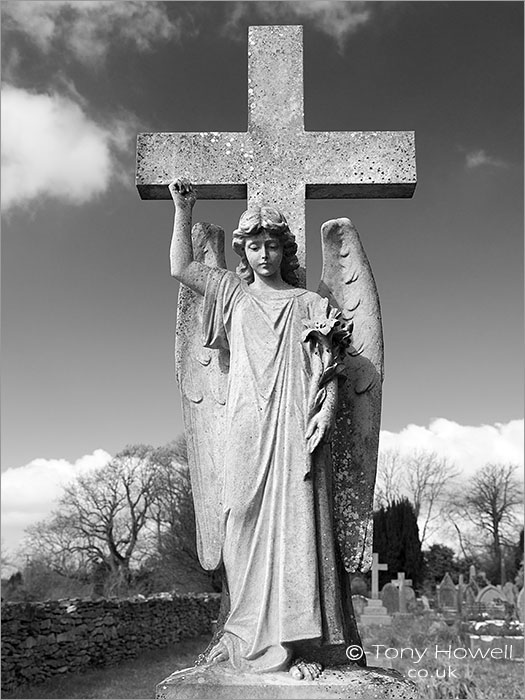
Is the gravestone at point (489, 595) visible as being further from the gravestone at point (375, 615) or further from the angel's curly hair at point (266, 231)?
the angel's curly hair at point (266, 231)

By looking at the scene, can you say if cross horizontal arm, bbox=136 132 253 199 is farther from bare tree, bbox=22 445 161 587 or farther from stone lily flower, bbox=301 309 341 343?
bare tree, bbox=22 445 161 587

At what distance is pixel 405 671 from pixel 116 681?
5888 mm

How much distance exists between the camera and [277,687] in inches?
134

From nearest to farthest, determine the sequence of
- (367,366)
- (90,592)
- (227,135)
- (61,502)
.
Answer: (367,366) → (227,135) → (90,592) → (61,502)

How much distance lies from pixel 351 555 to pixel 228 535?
75cm

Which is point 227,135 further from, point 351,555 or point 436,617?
point 436,617

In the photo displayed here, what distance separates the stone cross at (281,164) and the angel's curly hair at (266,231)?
39 cm

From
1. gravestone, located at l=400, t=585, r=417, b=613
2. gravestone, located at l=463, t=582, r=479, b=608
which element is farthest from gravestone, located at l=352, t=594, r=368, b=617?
gravestone, located at l=463, t=582, r=479, b=608

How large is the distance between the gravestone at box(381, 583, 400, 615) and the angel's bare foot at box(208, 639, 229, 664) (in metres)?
21.3

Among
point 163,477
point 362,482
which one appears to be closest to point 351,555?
point 362,482

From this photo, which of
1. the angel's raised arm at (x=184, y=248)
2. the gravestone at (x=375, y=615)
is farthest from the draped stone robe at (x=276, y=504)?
the gravestone at (x=375, y=615)

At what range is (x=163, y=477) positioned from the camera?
112 feet

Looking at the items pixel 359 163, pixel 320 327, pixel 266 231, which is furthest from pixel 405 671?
pixel 266 231

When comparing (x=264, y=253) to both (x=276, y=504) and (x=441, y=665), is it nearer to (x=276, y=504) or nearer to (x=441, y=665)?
(x=276, y=504)
